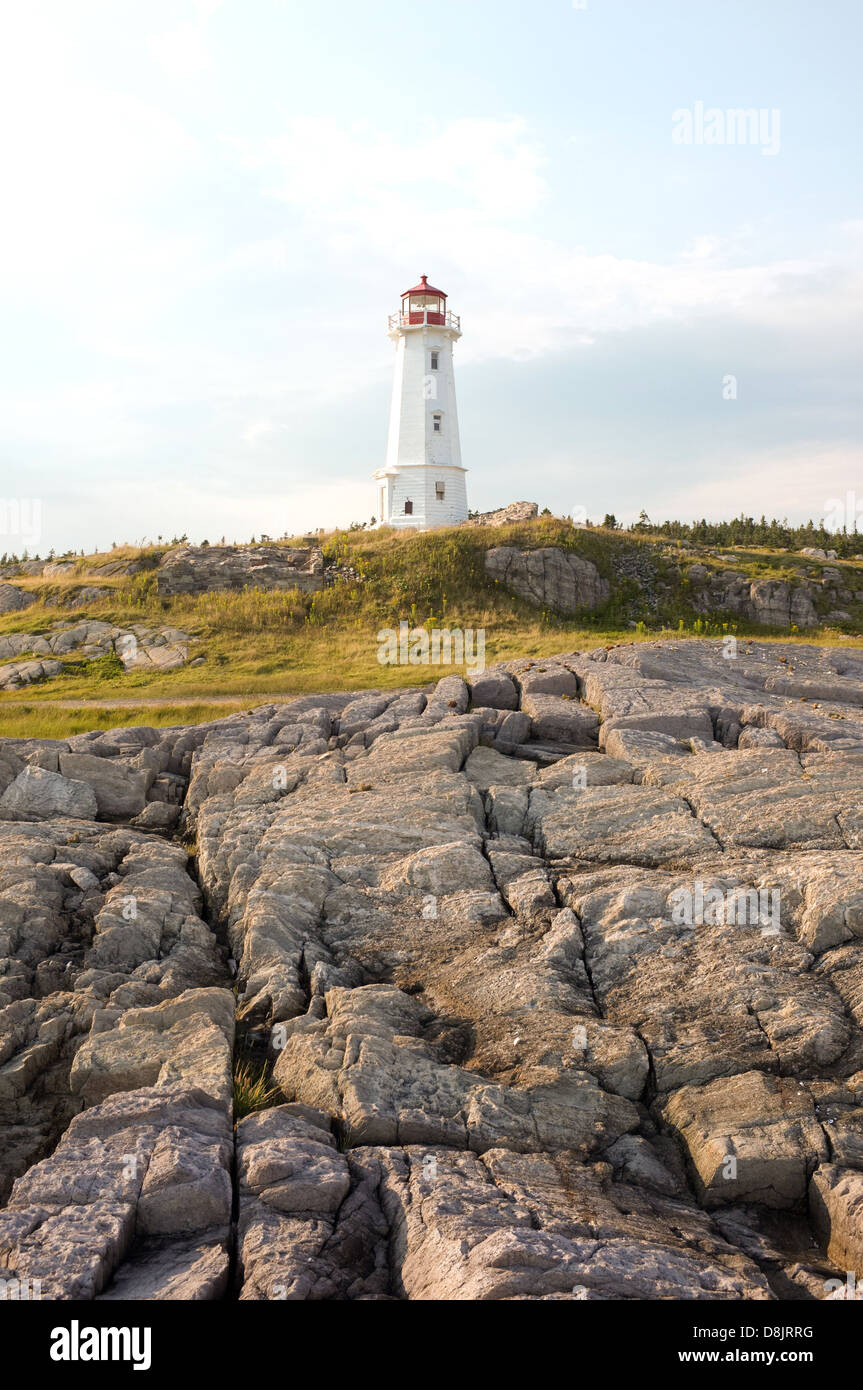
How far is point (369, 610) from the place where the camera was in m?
44.4

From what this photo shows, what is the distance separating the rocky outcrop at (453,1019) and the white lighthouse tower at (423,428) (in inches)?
1495

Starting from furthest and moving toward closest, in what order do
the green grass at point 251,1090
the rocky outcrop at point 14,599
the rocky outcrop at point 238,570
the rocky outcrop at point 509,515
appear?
the rocky outcrop at point 509,515
the rocky outcrop at point 14,599
the rocky outcrop at point 238,570
the green grass at point 251,1090

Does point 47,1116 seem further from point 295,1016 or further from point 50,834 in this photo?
point 50,834

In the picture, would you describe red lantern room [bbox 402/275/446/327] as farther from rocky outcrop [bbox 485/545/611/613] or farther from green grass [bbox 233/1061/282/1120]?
green grass [bbox 233/1061/282/1120]

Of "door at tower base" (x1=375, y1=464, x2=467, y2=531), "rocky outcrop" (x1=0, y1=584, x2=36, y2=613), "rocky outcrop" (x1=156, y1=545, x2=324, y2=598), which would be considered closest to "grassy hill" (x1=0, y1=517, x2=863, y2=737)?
"rocky outcrop" (x1=0, y1=584, x2=36, y2=613)

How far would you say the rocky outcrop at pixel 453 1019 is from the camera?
24.3 feet

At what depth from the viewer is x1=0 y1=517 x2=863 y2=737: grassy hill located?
35.9 metres

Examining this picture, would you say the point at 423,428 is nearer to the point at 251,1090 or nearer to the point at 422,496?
the point at 422,496

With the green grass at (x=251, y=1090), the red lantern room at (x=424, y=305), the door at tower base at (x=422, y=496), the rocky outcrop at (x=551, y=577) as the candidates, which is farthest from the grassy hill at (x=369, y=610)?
the green grass at (x=251, y=1090)

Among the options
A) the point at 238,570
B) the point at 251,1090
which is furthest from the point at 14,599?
the point at 251,1090

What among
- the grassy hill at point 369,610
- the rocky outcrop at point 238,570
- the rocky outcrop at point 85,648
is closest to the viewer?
the grassy hill at point 369,610

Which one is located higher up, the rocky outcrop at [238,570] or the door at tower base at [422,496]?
the door at tower base at [422,496]

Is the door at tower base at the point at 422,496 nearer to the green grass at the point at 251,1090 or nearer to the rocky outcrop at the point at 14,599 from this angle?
the rocky outcrop at the point at 14,599
